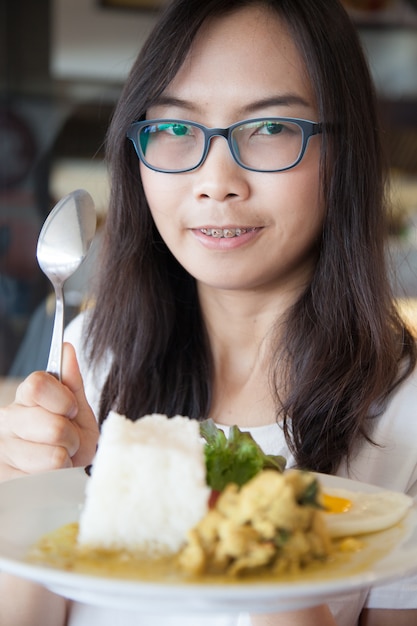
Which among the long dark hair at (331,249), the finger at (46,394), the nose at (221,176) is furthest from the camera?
the long dark hair at (331,249)

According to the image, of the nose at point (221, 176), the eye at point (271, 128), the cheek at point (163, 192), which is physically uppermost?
the eye at point (271, 128)

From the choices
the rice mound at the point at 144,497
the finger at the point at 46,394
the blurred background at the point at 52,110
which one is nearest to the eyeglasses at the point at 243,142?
the finger at the point at 46,394

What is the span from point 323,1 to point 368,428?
0.76 metres

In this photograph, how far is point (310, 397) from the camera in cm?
150

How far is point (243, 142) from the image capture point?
1.39 m

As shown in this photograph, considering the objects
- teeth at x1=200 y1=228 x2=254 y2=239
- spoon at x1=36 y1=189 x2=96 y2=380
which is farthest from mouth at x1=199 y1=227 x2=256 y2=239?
spoon at x1=36 y1=189 x2=96 y2=380

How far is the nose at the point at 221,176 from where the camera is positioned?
136cm

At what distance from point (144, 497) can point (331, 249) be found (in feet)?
2.56

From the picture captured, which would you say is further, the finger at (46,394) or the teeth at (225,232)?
the teeth at (225,232)

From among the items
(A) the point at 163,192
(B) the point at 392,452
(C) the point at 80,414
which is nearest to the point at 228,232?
(A) the point at 163,192

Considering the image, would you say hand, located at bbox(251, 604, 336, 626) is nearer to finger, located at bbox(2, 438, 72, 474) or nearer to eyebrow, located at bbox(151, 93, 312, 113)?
finger, located at bbox(2, 438, 72, 474)

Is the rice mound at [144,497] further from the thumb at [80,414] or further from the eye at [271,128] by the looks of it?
the eye at [271,128]

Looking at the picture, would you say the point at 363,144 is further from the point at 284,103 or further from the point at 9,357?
the point at 9,357

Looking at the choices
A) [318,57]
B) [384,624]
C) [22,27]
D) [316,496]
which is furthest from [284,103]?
[22,27]
